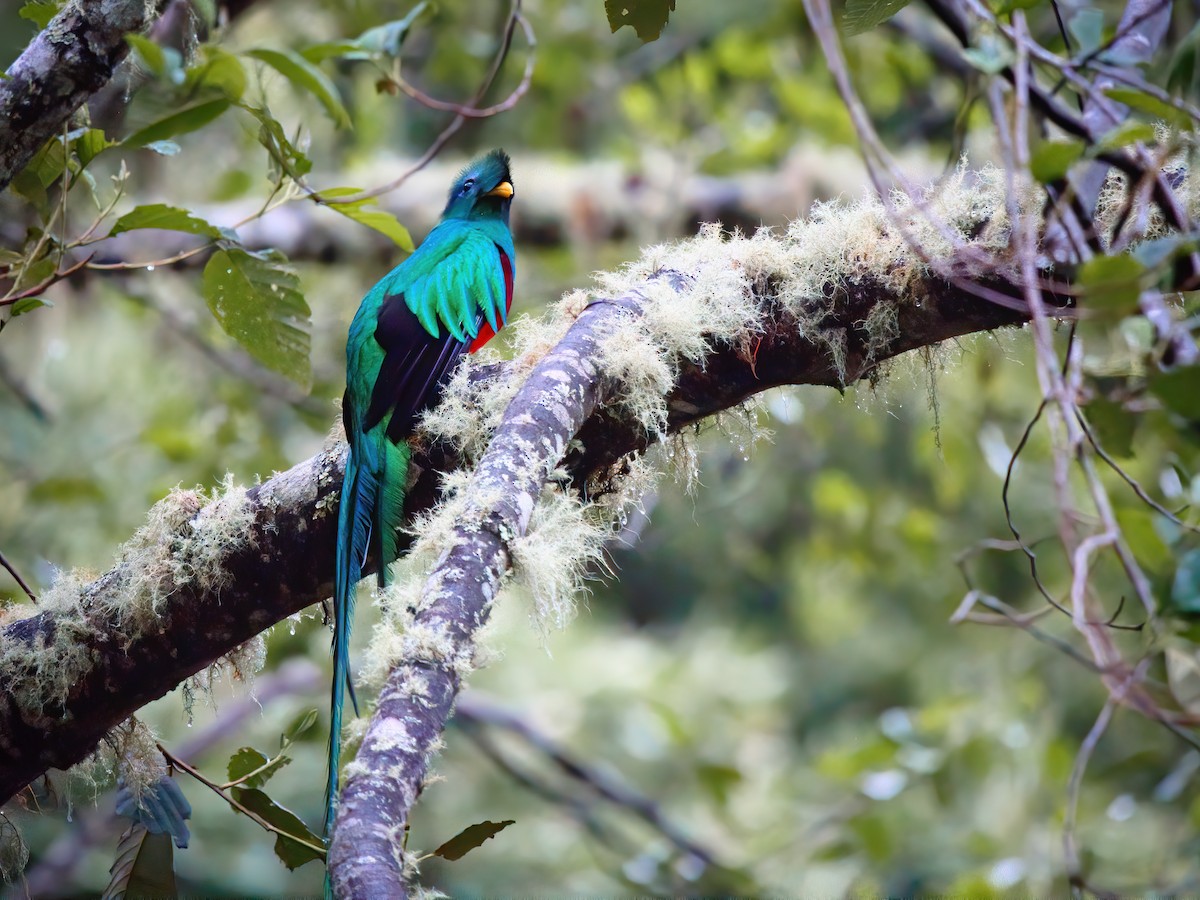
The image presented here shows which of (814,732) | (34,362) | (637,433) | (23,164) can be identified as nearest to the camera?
(23,164)

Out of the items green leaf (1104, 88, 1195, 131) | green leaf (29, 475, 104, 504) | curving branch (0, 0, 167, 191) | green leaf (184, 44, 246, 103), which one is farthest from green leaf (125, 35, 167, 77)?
green leaf (29, 475, 104, 504)

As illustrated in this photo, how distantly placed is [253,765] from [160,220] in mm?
1104

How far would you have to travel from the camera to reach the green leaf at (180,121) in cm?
178

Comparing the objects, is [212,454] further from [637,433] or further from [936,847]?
[936,847]

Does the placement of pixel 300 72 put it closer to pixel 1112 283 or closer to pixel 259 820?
pixel 1112 283

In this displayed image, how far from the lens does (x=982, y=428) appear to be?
16.9ft

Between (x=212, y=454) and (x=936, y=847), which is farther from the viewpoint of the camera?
(x=936, y=847)

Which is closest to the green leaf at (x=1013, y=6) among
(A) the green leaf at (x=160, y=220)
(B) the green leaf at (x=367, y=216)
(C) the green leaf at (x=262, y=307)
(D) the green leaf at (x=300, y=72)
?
(D) the green leaf at (x=300, y=72)

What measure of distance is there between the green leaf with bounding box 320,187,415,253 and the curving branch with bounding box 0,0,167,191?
45cm

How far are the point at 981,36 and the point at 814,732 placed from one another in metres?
7.19

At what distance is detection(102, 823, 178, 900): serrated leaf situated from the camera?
2.10 m

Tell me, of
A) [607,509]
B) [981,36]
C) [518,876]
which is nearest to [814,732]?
[518,876]

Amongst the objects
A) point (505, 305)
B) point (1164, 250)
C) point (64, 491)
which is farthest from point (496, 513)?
point (64, 491)

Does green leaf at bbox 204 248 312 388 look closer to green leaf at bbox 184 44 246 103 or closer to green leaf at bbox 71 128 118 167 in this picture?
green leaf at bbox 71 128 118 167
